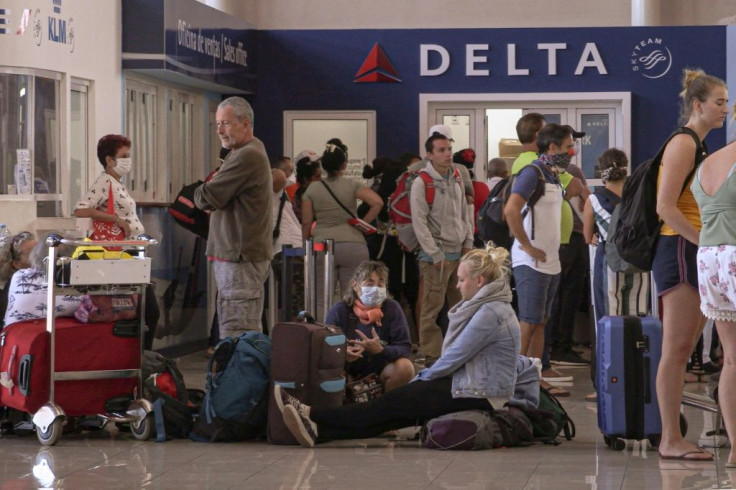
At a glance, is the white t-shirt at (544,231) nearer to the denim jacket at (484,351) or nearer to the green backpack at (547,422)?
the green backpack at (547,422)

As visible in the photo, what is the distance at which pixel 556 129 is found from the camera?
27.9ft

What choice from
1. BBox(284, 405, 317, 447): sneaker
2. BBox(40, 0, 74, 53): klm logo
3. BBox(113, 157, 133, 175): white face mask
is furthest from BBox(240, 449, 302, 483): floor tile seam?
BBox(40, 0, 74, 53): klm logo

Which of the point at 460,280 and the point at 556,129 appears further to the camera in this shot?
the point at 556,129

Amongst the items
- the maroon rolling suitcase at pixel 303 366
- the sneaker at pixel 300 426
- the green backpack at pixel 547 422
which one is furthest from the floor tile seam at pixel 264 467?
the green backpack at pixel 547 422

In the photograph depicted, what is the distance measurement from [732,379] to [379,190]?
6.67 m

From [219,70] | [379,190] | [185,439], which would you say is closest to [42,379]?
[185,439]

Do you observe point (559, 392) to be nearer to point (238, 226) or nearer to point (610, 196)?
point (610, 196)

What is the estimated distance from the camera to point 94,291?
7.21 meters

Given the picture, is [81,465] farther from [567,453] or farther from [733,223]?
[733,223]

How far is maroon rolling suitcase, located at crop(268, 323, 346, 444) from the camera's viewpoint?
A: 695 centimetres

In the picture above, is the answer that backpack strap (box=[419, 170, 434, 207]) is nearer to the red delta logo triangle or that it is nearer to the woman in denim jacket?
the woman in denim jacket

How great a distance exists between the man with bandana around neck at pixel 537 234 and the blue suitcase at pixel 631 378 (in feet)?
5.68

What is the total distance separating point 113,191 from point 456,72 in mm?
6112

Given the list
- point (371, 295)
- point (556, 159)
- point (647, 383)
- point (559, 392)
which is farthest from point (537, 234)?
point (647, 383)
